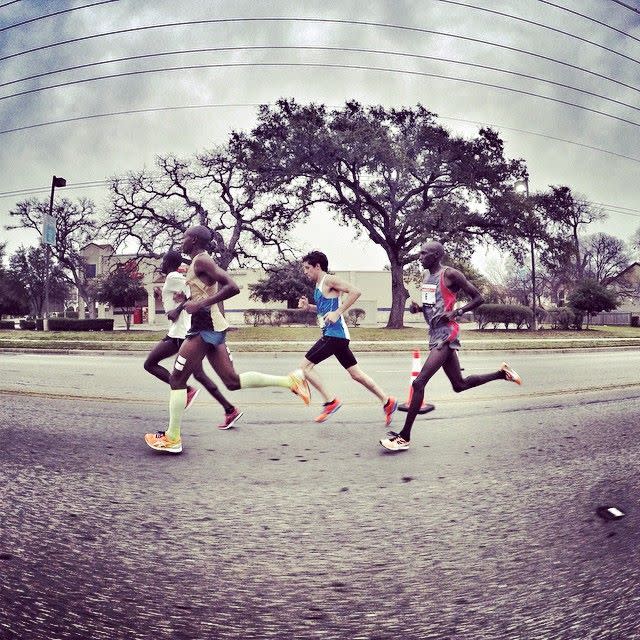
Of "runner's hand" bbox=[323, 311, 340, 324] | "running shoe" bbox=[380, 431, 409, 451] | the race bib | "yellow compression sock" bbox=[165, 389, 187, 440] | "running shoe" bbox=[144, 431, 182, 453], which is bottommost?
"running shoe" bbox=[380, 431, 409, 451]

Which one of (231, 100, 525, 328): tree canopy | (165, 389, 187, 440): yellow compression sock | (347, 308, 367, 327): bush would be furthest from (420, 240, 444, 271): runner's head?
(347, 308, 367, 327): bush

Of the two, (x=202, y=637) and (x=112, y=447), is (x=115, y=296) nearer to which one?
(x=112, y=447)

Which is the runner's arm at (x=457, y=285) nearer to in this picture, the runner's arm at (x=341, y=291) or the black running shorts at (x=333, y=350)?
the runner's arm at (x=341, y=291)

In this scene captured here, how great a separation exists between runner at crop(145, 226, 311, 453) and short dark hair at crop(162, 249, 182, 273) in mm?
835

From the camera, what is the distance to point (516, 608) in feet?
6.07

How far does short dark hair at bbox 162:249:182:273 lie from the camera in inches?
208

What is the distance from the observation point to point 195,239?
434 cm

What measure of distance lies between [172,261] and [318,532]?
11.4 feet

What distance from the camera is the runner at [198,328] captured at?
4.32m

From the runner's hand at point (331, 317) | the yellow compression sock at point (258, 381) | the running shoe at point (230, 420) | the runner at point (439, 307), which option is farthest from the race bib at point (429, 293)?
the running shoe at point (230, 420)

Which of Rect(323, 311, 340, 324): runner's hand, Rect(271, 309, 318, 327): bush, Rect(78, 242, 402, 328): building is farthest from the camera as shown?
Rect(78, 242, 402, 328): building

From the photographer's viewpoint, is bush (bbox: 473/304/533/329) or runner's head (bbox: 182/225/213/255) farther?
bush (bbox: 473/304/533/329)

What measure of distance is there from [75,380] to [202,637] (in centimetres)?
908

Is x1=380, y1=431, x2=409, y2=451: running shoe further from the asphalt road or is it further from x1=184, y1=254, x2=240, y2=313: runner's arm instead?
x1=184, y1=254, x2=240, y2=313: runner's arm
